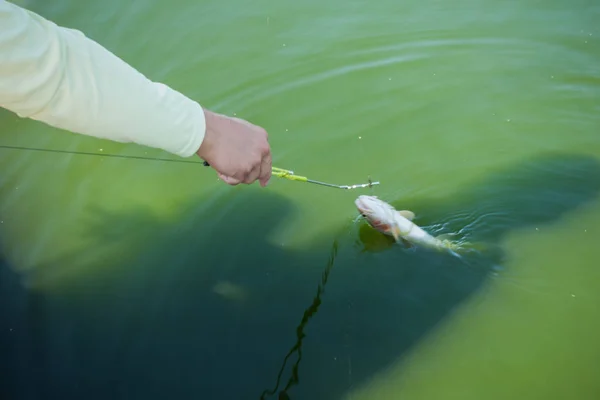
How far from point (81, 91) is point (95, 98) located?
4cm

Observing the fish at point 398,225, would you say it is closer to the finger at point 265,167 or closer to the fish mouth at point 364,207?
the fish mouth at point 364,207

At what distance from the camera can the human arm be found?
1.65 metres

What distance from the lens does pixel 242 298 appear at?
3.58 metres

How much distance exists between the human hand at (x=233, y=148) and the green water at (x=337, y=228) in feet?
4.71

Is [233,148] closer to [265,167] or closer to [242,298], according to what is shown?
[265,167]

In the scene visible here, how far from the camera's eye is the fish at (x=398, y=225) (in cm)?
352

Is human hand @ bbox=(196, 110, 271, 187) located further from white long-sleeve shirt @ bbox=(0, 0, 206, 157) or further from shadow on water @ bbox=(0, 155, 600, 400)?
shadow on water @ bbox=(0, 155, 600, 400)

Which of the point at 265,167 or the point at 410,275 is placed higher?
the point at 265,167

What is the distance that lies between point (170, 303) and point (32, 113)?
204 cm

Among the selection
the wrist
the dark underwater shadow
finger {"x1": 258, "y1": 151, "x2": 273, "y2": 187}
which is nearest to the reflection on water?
the dark underwater shadow

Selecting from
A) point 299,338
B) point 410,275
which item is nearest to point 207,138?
point 299,338

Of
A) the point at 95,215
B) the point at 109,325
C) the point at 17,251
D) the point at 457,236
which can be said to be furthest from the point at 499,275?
the point at 17,251

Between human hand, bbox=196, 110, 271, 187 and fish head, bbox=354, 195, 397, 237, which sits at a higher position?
human hand, bbox=196, 110, 271, 187

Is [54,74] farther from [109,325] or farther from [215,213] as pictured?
[215,213]
